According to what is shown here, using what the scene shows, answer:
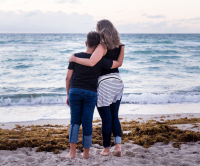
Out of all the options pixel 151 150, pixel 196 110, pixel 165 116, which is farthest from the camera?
pixel 196 110

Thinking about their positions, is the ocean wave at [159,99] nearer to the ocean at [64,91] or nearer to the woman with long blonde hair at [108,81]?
the ocean at [64,91]

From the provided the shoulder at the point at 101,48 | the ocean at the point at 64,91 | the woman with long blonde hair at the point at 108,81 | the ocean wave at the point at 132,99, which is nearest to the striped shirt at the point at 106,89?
the woman with long blonde hair at the point at 108,81

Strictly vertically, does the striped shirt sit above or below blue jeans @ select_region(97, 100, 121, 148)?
above

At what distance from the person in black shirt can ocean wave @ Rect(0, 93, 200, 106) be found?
17.5 ft

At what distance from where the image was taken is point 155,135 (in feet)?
13.2

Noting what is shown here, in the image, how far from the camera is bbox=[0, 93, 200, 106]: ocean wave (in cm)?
799

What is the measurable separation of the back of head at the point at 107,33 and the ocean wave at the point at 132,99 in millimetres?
5594

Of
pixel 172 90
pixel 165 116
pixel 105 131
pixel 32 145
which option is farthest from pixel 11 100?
pixel 172 90

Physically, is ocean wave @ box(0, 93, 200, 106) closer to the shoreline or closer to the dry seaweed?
the shoreline

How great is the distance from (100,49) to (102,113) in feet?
2.88

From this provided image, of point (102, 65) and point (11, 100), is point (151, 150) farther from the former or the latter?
point (11, 100)

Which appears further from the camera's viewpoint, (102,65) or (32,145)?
(32,145)

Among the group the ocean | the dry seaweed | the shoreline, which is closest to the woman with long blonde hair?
the dry seaweed

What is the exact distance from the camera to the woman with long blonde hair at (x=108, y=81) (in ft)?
8.98
